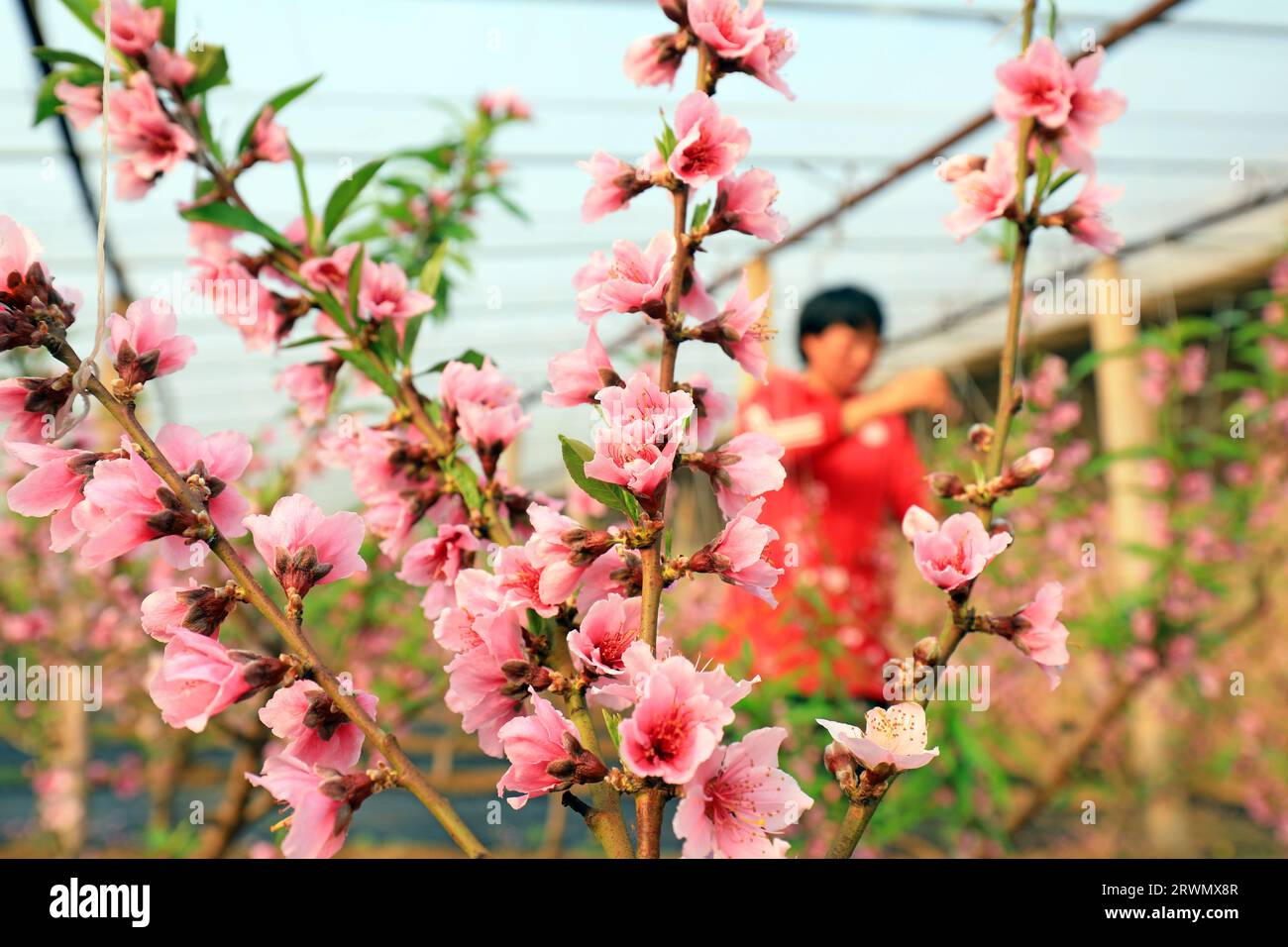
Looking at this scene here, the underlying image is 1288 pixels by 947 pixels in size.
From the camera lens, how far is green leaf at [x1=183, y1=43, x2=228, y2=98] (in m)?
0.76

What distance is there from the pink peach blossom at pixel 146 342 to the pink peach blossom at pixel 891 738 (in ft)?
1.31

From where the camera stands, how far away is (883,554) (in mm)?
2643

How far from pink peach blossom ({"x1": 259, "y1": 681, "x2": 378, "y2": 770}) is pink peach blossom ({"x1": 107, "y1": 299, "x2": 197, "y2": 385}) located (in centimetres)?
19

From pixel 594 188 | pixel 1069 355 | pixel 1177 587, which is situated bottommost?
pixel 1177 587

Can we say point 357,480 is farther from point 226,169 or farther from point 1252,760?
point 1252,760

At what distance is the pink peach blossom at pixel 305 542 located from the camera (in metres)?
0.48

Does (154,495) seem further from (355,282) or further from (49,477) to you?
(355,282)

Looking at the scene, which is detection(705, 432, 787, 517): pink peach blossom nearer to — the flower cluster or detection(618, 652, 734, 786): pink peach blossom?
detection(618, 652, 734, 786): pink peach blossom

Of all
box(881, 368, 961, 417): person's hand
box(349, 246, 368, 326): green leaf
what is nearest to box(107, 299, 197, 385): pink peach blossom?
box(349, 246, 368, 326): green leaf
